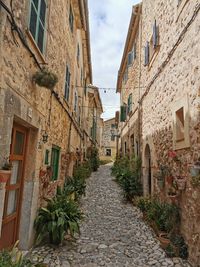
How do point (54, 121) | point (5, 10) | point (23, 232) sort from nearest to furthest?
point (5, 10) → point (23, 232) → point (54, 121)

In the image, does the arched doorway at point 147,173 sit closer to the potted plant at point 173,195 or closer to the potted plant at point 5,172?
the potted plant at point 173,195

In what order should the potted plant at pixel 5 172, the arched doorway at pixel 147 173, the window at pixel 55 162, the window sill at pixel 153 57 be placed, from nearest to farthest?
the potted plant at pixel 5 172
the window at pixel 55 162
the window sill at pixel 153 57
the arched doorway at pixel 147 173

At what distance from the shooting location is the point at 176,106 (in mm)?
4867

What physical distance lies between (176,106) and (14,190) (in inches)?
151

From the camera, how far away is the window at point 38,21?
3.81 meters

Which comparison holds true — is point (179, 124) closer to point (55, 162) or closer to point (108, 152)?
point (55, 162)

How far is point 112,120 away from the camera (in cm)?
3553

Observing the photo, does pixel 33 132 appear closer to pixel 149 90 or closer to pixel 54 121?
pixel 54 121

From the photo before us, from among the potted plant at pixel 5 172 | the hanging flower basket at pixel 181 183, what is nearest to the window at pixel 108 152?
the hanging flower basket at pixel 181 183

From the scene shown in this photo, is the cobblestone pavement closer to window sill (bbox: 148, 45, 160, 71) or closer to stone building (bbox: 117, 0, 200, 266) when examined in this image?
stone building (bbox: 117, 0, 200, 266)

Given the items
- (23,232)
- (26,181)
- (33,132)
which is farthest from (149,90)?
(23,232)

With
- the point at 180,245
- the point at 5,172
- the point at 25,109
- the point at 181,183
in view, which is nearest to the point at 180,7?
the point at 181,183

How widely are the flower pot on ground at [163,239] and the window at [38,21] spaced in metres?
4.72

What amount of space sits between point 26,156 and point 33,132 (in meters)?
0.50
